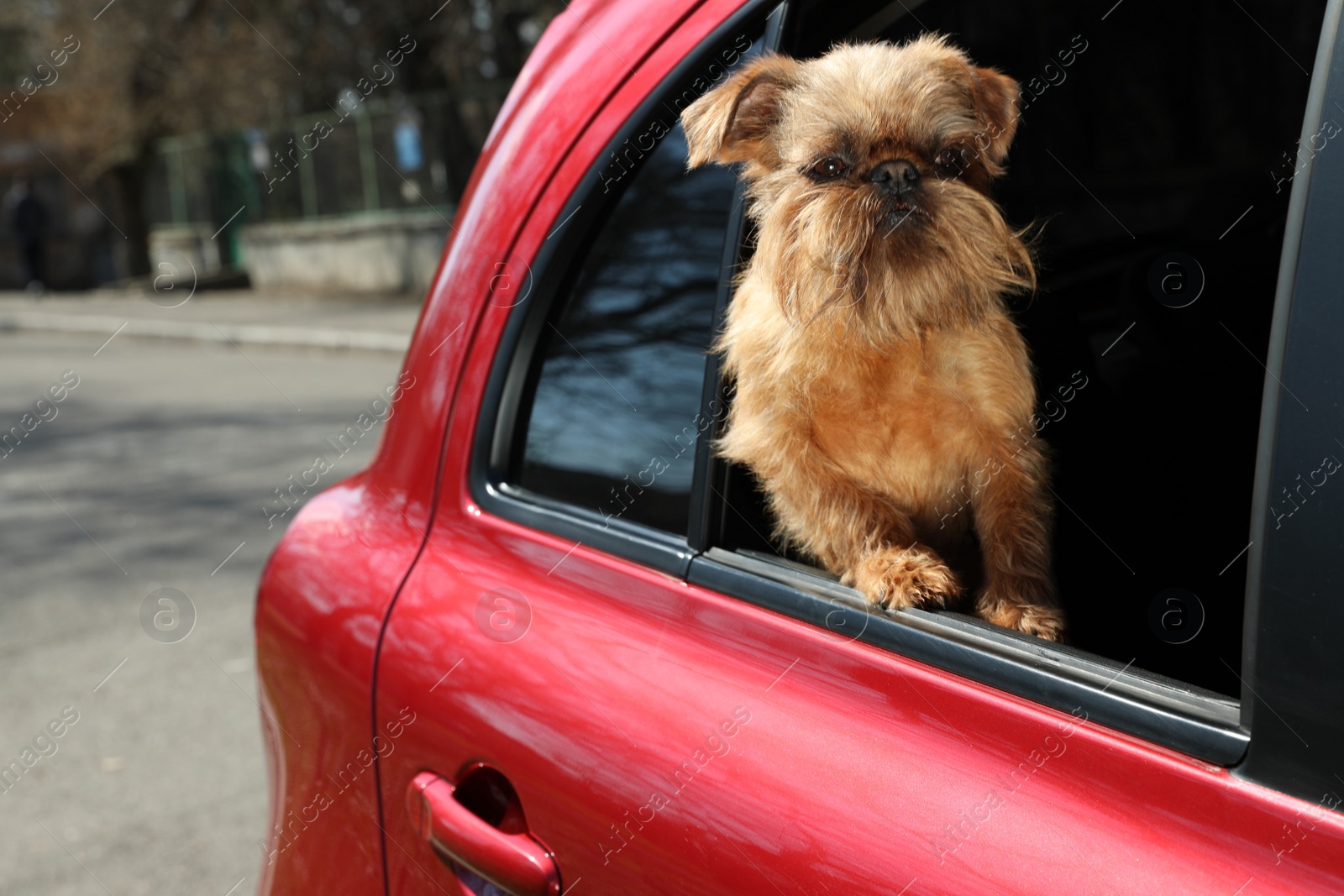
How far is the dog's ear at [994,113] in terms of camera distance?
1.50 meters

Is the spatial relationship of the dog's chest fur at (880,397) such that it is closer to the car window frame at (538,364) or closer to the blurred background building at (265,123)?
the car window frame at (538,364)

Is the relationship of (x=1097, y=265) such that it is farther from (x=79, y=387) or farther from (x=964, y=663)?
(x=79, y=387)

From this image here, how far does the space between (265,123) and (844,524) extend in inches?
1016

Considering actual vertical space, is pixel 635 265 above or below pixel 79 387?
above

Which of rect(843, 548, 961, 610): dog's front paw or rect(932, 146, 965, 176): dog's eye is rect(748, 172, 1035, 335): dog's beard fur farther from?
rect(843, 548, 961, 610): dog's front paw

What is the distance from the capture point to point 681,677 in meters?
1.47

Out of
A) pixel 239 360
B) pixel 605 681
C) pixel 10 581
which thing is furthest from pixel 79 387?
pixel 605 681

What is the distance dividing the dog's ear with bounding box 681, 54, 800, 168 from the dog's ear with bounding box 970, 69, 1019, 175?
248 millimetres

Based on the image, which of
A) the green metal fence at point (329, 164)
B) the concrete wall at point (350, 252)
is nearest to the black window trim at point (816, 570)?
the concrete wall at point (350, 252)

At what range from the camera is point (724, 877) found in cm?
129

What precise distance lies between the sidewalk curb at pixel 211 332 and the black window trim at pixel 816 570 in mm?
11178

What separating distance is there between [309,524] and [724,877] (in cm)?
124

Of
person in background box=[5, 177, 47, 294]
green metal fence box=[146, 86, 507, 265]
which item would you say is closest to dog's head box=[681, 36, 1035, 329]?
green metal fence box=[146, 86, 507, 265]

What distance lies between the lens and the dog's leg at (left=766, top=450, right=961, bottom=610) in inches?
59.3
